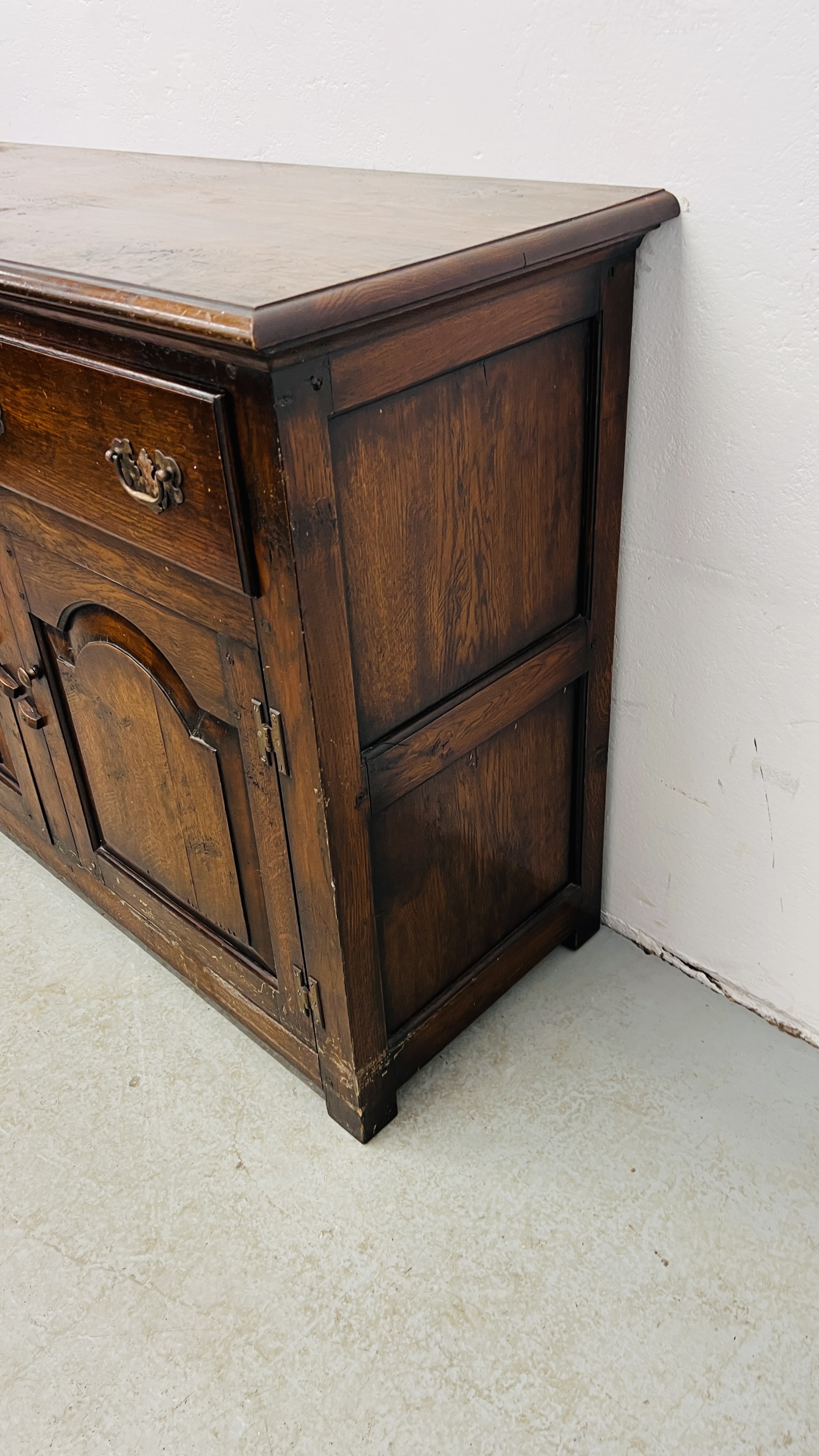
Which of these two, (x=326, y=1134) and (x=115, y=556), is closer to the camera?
(x=115, y=556)

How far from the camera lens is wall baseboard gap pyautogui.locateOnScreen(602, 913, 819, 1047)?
60.2 inches

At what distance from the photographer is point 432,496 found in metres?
1.11

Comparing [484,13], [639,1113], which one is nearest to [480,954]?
[639,1113]

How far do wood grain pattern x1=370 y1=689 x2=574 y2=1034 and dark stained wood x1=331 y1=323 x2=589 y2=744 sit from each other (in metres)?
0.13

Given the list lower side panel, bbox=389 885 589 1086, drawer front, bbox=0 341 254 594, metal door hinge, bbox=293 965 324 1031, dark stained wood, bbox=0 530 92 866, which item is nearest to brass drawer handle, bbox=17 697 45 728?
dark stained wood, bbox=0 530 92 866

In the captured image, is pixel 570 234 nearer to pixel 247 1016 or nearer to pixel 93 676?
pixel 93 676

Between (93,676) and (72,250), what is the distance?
54 centimetres

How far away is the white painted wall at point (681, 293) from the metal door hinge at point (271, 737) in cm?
58

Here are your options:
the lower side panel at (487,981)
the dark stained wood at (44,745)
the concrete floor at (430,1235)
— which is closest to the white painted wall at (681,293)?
the lower side panel at (487,981)

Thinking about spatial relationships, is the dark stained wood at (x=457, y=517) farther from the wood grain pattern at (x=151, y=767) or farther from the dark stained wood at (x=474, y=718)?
the wood grain pattern at (x=151, y=767)

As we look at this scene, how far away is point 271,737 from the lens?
1136 mm

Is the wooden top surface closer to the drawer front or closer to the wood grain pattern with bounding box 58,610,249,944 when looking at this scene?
the drawer front

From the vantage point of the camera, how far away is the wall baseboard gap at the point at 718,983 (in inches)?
60.2

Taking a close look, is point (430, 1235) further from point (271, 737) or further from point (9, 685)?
point (9, 685)
